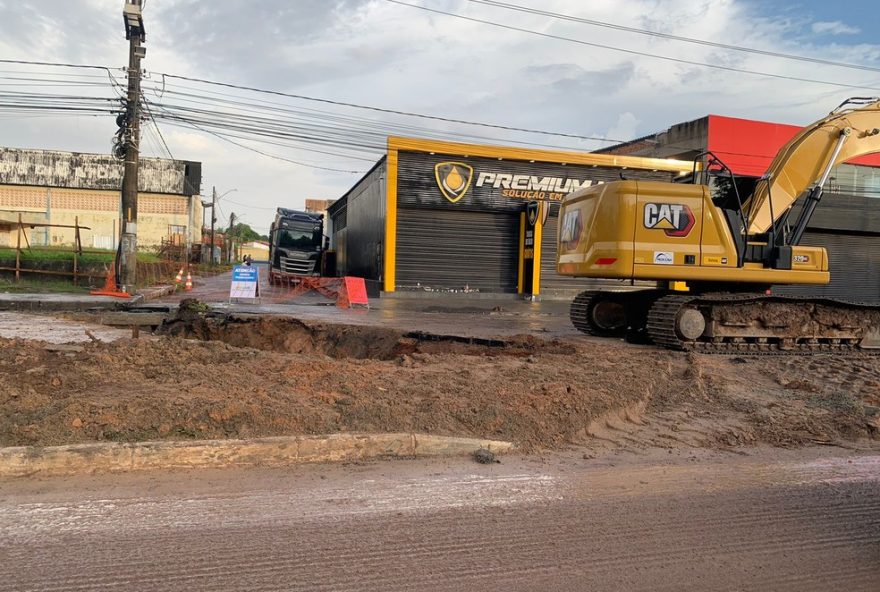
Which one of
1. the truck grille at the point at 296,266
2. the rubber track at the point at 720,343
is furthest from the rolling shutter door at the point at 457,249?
the rubber track at the point at 720,343

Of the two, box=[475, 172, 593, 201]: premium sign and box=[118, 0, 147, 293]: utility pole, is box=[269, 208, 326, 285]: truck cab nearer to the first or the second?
box=[475, 172, 593, 201]: premium sign

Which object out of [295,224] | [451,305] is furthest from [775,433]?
[295,224]

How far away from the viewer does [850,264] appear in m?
29.1

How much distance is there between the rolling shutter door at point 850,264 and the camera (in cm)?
2862

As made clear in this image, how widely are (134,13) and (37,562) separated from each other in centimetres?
1954

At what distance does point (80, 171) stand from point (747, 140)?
51547 millimetres

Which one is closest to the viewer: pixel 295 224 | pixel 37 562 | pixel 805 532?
pixel 37 562

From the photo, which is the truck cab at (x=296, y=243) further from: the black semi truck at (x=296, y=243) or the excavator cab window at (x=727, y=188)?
the excavator cab window at (x=727, y=188)

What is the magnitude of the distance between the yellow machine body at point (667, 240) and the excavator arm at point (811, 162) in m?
0.79

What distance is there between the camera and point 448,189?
82.2ft

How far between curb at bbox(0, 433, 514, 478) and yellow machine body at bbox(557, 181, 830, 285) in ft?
21.7

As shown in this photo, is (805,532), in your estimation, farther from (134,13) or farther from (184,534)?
(134,13)

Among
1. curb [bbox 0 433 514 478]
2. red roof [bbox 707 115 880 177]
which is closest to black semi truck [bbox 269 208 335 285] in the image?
red roof [bbox 707 115 880 177]

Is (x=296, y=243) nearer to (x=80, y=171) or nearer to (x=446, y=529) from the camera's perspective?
(x=80, y=171)
